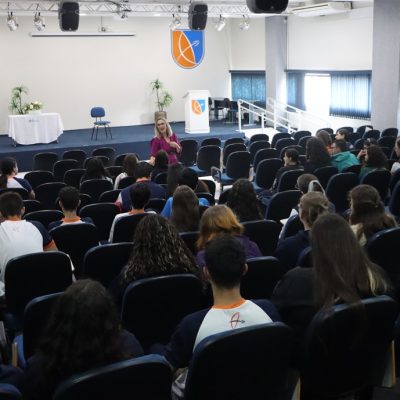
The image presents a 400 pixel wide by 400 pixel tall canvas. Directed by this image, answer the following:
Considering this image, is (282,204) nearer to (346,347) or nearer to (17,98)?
(346,347)

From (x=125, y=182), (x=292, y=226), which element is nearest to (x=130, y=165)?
(x=125, y=182)

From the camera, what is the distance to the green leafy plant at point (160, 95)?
60.6ft

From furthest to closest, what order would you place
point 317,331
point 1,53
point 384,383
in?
1. point 1,53
2. point 384,383
3. point 317,331

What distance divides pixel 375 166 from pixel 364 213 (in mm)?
2960

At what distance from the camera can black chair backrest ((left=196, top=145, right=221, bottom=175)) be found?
9.60 m

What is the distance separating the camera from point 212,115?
1962 centimetres

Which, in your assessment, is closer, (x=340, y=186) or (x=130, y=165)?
(x=340, y=186)

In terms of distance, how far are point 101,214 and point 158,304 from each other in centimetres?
271

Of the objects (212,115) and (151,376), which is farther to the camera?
(212,115)

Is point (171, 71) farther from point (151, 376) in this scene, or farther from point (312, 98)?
point (151, 376)

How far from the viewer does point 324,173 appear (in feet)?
22.6

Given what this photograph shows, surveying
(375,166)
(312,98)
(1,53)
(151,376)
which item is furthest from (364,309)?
(1,53)

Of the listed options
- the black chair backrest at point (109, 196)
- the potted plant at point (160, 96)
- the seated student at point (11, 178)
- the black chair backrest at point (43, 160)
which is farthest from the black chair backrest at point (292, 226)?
the potted plant at point (160, 96)

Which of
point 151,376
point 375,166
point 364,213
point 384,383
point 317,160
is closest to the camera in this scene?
point 151,376
